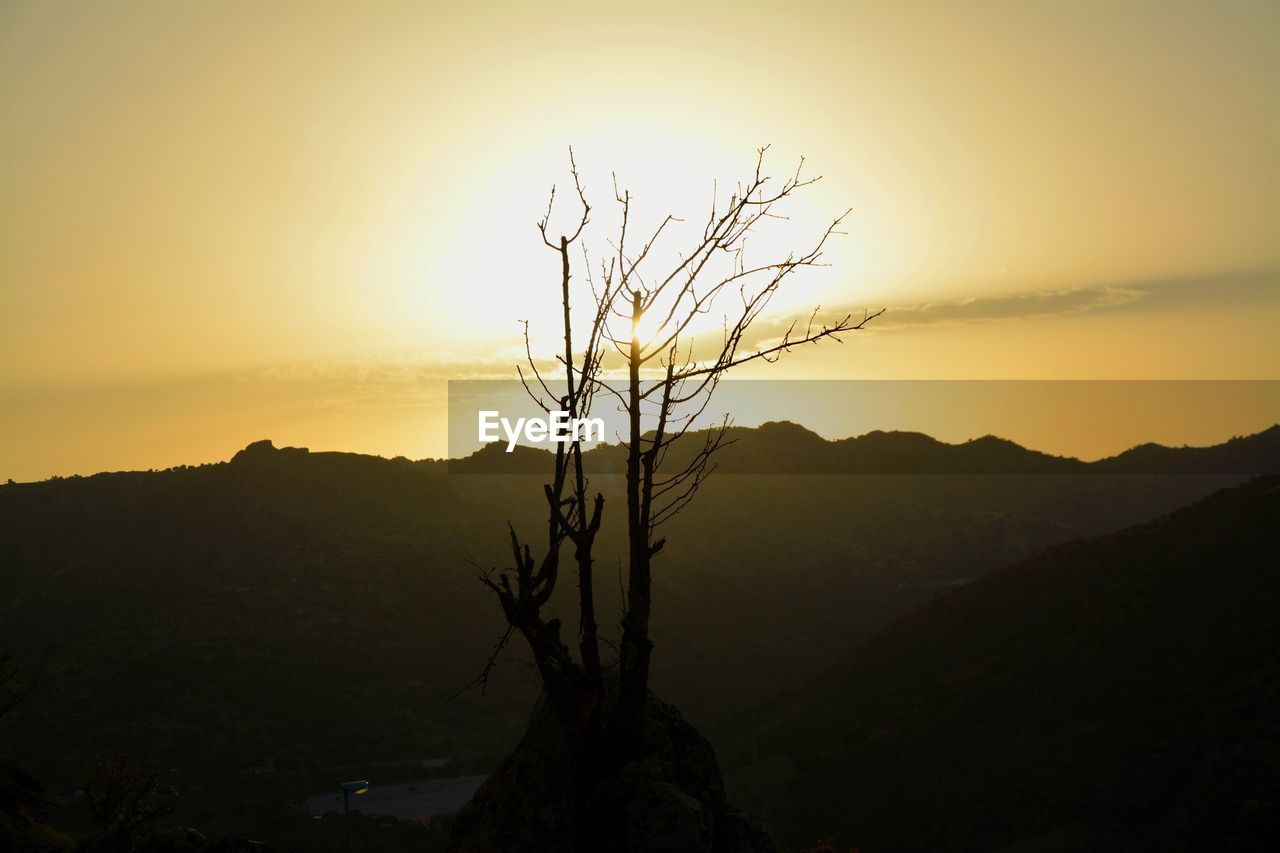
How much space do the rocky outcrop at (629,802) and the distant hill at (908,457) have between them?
10017cm

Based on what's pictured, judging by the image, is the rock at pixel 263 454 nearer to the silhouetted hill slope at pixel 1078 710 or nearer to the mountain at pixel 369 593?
the mountain at pixel 369 593

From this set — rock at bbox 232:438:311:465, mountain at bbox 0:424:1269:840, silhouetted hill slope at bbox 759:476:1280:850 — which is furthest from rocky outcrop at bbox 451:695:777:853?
rock at bbox 232:438:311:465

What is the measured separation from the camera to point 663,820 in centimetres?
718

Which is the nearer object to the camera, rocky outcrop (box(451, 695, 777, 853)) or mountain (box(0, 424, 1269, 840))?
rocky outcrop (box(451, 695, 777, 853))

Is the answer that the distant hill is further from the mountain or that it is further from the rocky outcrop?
the rocky outcrop

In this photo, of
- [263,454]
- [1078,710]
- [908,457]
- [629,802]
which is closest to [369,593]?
[263,454]

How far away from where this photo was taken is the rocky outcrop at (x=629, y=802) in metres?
7.18

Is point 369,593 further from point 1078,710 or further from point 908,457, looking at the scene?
point 908,457

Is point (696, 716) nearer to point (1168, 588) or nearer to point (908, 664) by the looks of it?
point (908, 664)

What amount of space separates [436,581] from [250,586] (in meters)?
13.4

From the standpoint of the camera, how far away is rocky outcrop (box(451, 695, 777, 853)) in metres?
7.18

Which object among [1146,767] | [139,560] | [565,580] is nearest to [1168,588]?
[1146,767]

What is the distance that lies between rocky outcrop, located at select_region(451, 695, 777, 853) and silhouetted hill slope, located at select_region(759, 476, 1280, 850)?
27.9 metres

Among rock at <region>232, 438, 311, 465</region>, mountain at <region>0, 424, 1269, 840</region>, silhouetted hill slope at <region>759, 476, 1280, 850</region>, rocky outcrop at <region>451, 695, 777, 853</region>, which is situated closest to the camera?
rocky outcrop at <region>451, 695, 777, 853</region>
